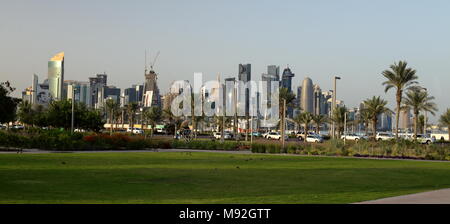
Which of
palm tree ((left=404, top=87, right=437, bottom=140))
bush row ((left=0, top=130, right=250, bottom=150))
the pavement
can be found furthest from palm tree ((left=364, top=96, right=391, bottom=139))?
the pavement

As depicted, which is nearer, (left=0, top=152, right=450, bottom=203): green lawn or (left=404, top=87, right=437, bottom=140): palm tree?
(left=0, top=152, right=450, bottom=203): green lawn

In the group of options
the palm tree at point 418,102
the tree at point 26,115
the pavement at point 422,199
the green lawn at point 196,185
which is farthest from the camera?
the tree at point 26,115

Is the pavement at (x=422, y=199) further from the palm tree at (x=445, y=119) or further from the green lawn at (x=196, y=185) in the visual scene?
the palm tree at (x=445, y=119)

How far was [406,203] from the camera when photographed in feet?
42.8

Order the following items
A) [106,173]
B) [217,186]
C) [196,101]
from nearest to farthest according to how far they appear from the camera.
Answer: [217,186], [106,173], [196,101]

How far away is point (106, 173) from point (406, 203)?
1298 centimetres

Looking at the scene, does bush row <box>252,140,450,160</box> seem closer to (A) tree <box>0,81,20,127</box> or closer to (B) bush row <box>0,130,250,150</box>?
(B) bush row <box>0,130,250,150</box>

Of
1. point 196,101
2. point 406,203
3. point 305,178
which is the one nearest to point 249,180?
point 305,178

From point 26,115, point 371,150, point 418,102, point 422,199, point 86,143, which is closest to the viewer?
point 422,199

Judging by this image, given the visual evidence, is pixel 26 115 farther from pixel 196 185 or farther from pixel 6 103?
pixel 196 185

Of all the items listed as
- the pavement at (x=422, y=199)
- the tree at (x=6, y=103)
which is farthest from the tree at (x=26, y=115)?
the pavement at (x=422, y=199)

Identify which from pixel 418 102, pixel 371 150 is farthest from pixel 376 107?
pixel 371 150

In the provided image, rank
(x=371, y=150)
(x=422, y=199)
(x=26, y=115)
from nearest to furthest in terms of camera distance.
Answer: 1. (x=422, y=199)
2. (x=371, y=150)
3. (x=26, y=115)

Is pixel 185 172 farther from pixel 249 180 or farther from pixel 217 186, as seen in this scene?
pixel 217 186
